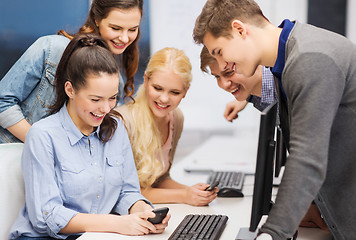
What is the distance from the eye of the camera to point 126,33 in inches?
72.3

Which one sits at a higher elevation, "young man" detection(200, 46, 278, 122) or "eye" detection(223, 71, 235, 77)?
"eye" detection(223, 71, 235, 77)

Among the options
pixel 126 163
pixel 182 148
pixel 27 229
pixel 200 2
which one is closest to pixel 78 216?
pixel 27 229

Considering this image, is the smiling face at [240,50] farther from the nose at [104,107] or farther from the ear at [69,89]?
the ear at [69,89]

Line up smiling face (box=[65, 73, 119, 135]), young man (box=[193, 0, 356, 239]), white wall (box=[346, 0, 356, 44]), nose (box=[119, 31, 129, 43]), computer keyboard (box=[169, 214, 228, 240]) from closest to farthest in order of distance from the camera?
young man (box=[193, 0, 356, 239])
computer keyboard (box=[169, 214, 228, 240])
smiling face (box=[65, 73, 119, 135])
nose (box=[119, 31, 129, 43])
white wall (box=[346, 0, 356, 44])

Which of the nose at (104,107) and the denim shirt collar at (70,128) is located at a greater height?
the nose at (104,107)

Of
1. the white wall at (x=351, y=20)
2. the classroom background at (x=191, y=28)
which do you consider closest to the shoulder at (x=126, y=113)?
the classroom background at (x=191, y=28)

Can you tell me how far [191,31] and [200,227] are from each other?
3343mm

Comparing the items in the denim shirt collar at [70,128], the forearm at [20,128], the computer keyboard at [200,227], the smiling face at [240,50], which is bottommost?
the computer keyboard at [200,227]

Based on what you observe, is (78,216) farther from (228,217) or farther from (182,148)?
(182,148)

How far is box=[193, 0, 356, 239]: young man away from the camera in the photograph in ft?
3.45

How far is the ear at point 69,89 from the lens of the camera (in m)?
1.51

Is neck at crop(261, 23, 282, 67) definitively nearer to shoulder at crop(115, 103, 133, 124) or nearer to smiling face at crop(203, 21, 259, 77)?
smiling face at crop(203, 21, 259, 77)

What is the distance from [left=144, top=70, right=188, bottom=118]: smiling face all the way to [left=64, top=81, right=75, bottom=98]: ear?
17.6 inches

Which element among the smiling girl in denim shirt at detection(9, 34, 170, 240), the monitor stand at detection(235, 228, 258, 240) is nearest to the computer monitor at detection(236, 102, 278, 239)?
the monitor stand at detection(235, 228, 258, 240)
